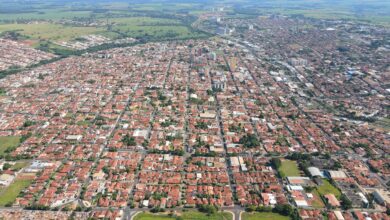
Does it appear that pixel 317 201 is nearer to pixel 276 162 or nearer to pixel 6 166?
pixel 276 162

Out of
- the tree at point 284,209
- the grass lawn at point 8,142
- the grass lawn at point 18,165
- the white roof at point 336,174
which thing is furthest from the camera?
the grass lawn at point 8,142

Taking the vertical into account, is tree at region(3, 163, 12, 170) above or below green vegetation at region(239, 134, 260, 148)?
below

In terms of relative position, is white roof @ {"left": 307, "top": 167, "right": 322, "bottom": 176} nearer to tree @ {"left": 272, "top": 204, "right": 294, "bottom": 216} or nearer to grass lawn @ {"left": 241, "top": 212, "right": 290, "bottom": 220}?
tree @ {"left": 272, "top": 204, "right": 294, "bottom": 216}

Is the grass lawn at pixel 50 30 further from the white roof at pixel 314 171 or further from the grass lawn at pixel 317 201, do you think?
the grass lawn at pixel 317 201

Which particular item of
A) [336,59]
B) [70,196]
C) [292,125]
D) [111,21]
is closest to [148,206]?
[70,196]

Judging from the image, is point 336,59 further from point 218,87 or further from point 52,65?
point 52,65

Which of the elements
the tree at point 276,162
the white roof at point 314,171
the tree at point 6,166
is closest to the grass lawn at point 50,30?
the tree at point 6,166

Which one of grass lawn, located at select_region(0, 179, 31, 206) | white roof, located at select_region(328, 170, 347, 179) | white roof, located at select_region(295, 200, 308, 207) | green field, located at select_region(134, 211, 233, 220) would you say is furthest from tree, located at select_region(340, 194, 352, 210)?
grass lawn, located at select_region(0, 179, 31, 206)
